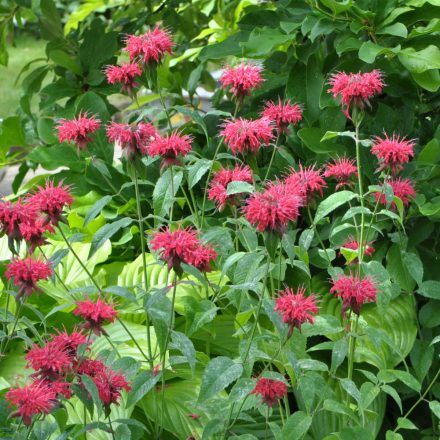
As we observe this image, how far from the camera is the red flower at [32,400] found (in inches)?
48.6

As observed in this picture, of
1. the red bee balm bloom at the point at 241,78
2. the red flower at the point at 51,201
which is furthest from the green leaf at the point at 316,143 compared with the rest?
the red flower at the point at 51,201

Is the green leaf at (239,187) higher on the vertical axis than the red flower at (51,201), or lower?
lower

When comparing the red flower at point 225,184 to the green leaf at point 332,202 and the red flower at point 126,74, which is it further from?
the red flower at point 126,74

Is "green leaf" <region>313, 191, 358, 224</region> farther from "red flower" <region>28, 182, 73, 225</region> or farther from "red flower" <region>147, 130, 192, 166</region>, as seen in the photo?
"red flower" <region>28, 182, 73, 225</region>

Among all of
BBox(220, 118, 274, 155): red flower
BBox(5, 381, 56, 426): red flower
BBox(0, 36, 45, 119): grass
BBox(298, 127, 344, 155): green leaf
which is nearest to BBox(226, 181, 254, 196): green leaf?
BBox(220, 118, 274, 155): red flower

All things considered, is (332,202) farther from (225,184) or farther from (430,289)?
(430,289)

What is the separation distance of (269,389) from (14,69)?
643 centimetres

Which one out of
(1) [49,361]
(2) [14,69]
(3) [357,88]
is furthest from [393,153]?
(2) [14,69]

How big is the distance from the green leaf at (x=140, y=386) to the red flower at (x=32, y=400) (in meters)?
0.22

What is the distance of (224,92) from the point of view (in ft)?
8.59

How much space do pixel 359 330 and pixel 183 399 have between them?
39cm

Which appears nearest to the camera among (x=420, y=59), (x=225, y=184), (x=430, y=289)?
(x=225, y=184)

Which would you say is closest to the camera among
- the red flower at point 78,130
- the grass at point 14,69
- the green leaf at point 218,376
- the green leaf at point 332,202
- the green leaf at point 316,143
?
the green leaf at point 218,376

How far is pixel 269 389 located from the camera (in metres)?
1.45
